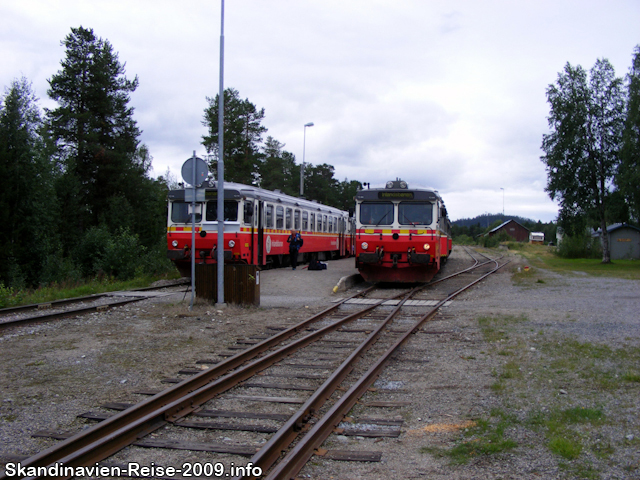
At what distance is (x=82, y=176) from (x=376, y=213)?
27866 millimetres

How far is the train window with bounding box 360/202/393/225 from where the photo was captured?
Result: 16.6 m

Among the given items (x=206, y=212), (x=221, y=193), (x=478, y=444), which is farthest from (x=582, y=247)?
(x=478, y=444)

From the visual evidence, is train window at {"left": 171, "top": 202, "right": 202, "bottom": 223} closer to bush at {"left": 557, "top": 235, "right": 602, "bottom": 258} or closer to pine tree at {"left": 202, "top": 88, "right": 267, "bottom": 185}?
pine tree at {"left": 202, "top": 88, "right": 267, "bottom": 185}

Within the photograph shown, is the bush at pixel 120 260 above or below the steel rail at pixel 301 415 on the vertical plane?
above

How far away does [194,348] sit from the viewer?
314 inches

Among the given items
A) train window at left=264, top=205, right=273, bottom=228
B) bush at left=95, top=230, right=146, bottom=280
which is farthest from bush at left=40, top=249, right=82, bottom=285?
train window at left=264, top=205, right=273, bottom=228

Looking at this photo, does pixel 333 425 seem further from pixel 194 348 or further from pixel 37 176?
pixel 37 176

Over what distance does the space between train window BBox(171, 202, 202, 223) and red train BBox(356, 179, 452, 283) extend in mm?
5661

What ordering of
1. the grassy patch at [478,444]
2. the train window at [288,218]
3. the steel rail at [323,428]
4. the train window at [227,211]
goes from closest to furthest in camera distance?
the steel rail at [323,428] < the grassy patch at [478,444] < the train window at [227,211] < the train window at [288,218]

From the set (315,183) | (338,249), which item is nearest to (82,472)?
(338,249)

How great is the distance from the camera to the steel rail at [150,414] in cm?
384

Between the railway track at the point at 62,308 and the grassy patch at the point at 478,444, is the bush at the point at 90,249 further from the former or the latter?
the grassy patch at the point at 478,444

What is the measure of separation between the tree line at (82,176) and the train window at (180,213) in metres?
4.67

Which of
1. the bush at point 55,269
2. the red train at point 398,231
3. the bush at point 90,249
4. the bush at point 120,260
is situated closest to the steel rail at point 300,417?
the red train at point 398,231
